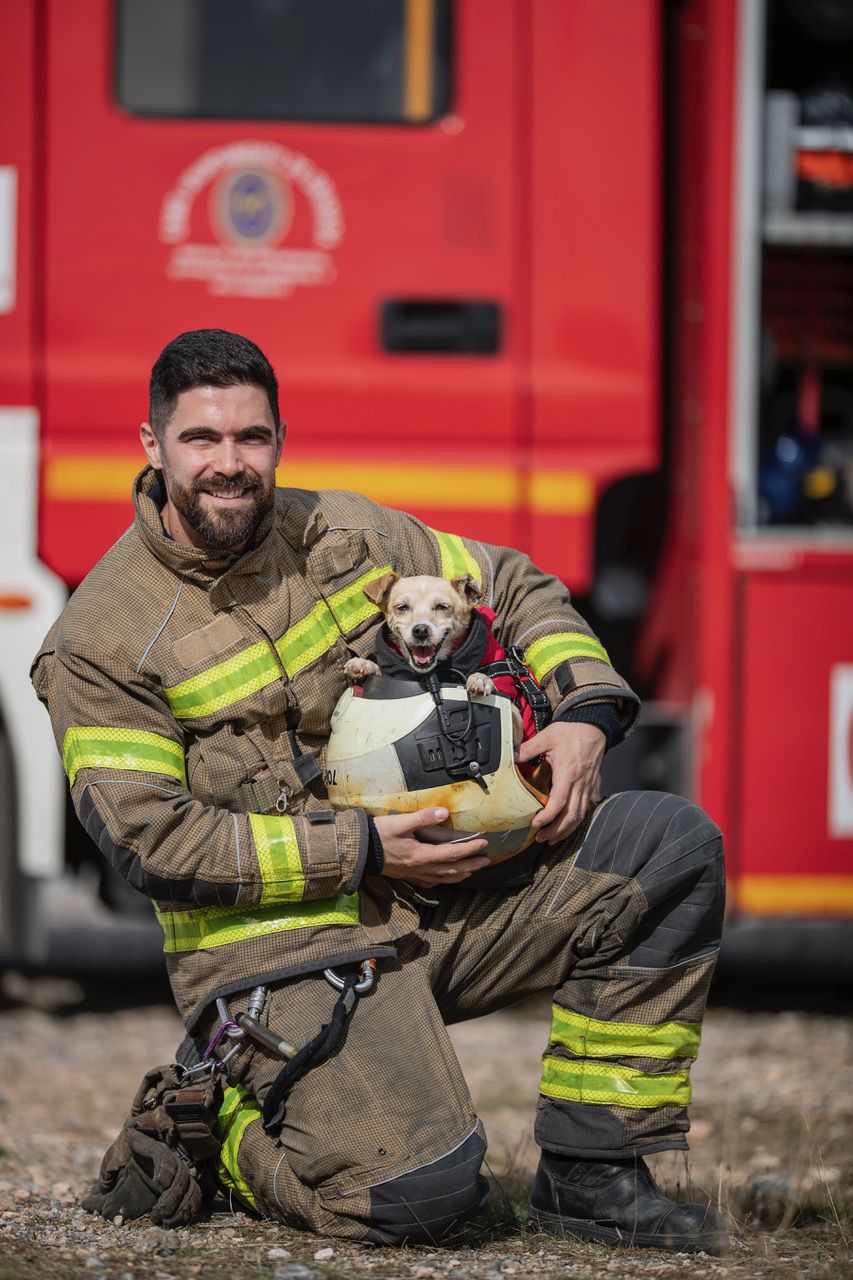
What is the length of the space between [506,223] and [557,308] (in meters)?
0.25

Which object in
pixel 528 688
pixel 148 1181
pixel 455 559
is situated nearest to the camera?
pixel 148 1181

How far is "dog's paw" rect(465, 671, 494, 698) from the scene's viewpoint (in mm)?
2652

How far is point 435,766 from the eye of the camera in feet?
8.45

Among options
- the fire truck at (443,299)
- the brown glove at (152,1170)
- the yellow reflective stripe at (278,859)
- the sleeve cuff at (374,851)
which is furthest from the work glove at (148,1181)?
the fire truck at (443,299)

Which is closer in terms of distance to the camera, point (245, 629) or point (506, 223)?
point (245, 629)

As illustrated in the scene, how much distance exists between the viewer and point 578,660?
9.07ft

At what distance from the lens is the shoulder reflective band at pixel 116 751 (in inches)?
97.7

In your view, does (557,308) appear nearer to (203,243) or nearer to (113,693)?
(203,243)

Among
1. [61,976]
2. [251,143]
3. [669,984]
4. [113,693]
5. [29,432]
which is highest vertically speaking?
[251,143]

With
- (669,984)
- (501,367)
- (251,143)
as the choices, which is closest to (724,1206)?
(669,984)

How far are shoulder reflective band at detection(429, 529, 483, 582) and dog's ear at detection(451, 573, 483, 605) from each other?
146 mm

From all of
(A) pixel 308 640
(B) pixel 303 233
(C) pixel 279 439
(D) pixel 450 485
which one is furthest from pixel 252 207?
(A) pixel 308 640

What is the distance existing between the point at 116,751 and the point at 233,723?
0.22 metres

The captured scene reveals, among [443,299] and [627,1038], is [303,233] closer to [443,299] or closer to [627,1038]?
[443,299]
